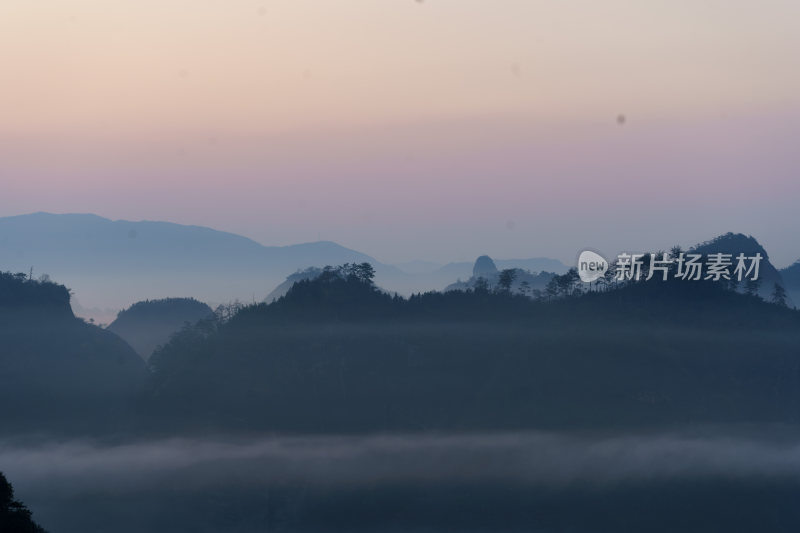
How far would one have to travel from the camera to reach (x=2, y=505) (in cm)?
7600

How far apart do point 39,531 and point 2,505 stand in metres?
4.53

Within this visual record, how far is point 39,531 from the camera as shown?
259 feet
